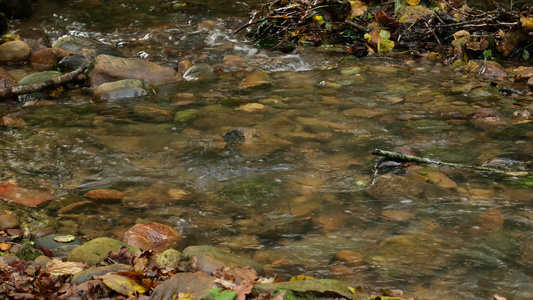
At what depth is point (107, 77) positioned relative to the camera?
647 cm

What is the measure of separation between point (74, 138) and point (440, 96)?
3494 mm

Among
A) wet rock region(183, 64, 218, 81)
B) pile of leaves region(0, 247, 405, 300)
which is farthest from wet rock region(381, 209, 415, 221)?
wet rock region(183, 64, 218, 81)

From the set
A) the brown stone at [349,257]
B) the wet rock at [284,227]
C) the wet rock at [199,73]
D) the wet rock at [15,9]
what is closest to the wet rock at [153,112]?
the wet rock at [199,73]

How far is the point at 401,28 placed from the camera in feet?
24.7

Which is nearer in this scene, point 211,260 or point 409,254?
point 211,260

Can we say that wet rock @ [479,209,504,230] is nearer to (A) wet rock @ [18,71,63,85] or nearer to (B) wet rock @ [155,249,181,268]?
(B) wet rock @ [155,249,181,268]

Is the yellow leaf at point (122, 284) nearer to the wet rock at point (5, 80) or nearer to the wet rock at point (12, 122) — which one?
the wet rock at point (12, 122)

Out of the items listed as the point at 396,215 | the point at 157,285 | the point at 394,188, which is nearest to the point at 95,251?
the point at 157,285

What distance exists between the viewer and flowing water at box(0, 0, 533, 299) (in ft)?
9.99

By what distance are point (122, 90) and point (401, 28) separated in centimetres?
377

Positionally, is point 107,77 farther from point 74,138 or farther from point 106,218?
point 106,218

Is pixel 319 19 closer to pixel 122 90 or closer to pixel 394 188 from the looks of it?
pixel 122 90

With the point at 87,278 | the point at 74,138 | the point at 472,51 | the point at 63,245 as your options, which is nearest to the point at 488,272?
the point at 87,278

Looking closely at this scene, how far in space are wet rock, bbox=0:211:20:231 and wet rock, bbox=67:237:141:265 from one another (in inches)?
29.3
